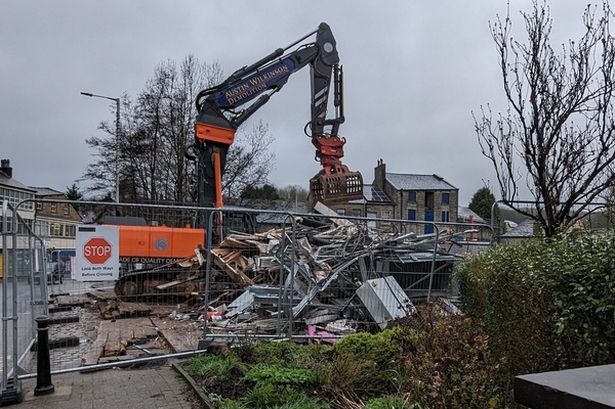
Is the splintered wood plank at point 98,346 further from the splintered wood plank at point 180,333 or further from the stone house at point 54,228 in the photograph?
the stone house at point 54,228

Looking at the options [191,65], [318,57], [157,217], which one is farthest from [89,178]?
[157,217]

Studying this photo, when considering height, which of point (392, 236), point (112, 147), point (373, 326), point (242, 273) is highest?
point (112, 147)

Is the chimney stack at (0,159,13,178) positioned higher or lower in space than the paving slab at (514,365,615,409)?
higher

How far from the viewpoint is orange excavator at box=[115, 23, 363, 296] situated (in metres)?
13.8

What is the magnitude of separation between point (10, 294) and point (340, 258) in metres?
4.91

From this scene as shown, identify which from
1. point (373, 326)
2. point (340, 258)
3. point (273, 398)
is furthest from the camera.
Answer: point (340, 258)

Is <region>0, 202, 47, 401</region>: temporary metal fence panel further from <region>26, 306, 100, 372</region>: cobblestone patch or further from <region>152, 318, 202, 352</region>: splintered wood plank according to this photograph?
<region>152, 318, 202, 352</region>: splintered wood plank

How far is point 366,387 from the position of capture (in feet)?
15.1

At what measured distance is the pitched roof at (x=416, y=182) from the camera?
5938cm

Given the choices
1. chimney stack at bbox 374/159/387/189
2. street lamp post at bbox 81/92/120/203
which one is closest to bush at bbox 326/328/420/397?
street lamp post at bbox 81/92/120/203

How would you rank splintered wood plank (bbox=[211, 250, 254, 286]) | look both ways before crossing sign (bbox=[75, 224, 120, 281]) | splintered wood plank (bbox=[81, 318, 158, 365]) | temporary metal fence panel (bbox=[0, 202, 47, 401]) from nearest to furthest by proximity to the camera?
temporary metal fence panel (bbox=[0, 202, 47, 401])
look both ways before crossing sign (bbox=[75, 224, 120, 281])
splintered wood plank (bbox=[81, 318, 158, 365])
splintered wood plank (bbox=[211, 250, 254, 286])

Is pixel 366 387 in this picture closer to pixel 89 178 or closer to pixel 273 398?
pixel 273 398

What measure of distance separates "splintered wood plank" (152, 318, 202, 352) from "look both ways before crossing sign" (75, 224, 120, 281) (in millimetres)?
1524

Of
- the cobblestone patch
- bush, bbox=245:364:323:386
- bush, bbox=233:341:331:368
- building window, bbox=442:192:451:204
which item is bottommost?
the cobblestone patch
